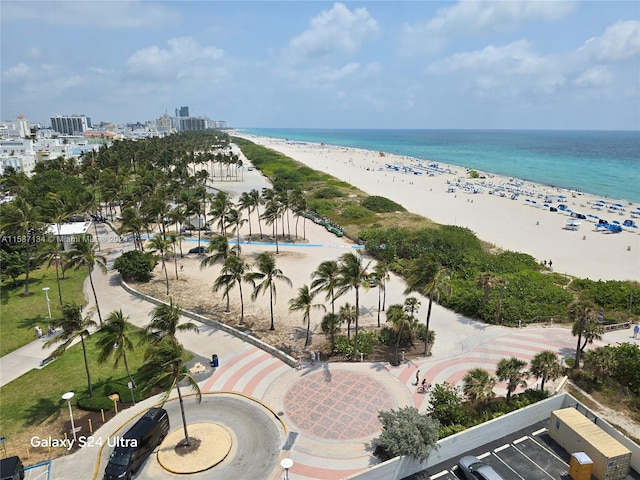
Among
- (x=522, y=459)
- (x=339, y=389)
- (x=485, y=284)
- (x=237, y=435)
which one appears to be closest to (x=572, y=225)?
(x=485, y=284)

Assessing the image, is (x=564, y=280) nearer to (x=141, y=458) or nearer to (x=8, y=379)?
(x=141, y=458)

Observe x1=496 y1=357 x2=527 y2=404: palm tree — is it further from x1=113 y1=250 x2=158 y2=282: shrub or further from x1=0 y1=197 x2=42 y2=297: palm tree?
x1=0 y1=197 x2=42 y2=297: palm tree

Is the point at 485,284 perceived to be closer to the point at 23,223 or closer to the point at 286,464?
the point at 286,464

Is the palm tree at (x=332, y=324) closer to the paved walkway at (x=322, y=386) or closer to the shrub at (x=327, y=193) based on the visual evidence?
the paved walkway at (x=322, y=386)

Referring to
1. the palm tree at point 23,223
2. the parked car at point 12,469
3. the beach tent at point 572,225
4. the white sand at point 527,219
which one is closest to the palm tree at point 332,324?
the parked car at point 12,469

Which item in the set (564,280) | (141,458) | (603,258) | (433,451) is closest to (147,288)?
(141,458)

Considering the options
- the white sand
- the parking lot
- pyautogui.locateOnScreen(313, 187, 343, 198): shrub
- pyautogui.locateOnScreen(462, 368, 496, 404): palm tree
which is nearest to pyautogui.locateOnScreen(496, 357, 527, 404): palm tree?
pyautogui.locateOnScreen(462, 368, 496, 404): palm tree

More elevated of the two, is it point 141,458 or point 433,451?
point 433,451
